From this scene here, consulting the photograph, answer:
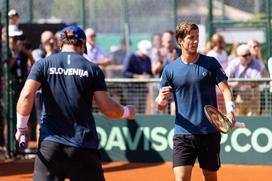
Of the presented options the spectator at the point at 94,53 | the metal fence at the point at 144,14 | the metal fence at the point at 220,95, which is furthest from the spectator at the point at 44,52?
the metal fence at the point at 144,14

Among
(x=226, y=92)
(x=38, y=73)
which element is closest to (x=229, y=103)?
(x=226, y=92)

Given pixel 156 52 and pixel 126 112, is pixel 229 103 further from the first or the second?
pixel 156 52

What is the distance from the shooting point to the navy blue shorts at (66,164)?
6.37 meters

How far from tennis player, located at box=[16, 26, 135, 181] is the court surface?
5094 mm

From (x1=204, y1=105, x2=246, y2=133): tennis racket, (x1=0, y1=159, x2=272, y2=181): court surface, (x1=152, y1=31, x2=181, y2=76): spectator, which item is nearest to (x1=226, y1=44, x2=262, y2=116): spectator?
(x1=0, y1=159, x2=272, y2=181): court surface

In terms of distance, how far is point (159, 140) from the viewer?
13.2 m

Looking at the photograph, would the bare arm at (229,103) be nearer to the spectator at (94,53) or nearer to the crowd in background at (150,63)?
the crowd in background at (150,63)

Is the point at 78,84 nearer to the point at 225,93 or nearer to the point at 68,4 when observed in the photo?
the point at 225,93

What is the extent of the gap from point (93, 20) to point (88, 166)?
12.3 meters

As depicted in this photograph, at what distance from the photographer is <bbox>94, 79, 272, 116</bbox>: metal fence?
42.1ft

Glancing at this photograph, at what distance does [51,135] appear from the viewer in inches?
254

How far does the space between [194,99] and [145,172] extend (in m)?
4.43

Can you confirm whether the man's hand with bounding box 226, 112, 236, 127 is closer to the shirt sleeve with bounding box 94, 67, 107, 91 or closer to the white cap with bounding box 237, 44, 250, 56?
the shirt sleeve with bounding box 94, 67, 107, 91

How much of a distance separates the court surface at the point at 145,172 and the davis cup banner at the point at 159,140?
0.54ft
